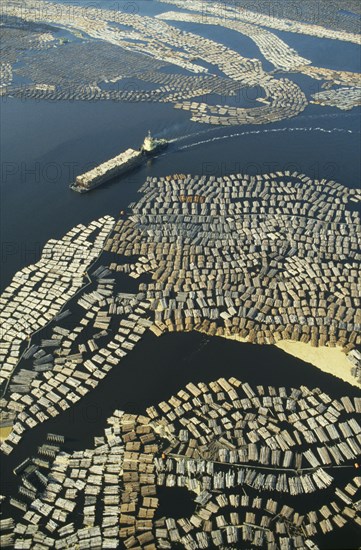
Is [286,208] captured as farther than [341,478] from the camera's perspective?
Yes

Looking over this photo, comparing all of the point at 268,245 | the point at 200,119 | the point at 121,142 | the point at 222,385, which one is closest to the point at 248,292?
the point at 268,245

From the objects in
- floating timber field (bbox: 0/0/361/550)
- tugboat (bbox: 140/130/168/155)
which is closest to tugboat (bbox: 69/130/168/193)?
tugboat (bbox: 140/130/168/155)

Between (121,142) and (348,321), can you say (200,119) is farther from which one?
(348,321)

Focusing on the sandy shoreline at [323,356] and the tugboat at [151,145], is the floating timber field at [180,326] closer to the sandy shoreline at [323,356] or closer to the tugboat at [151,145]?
the sandy shoreline at [323,356]

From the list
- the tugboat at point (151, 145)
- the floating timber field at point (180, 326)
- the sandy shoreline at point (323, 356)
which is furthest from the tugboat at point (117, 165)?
the sandy shoreline at point (323, 356)

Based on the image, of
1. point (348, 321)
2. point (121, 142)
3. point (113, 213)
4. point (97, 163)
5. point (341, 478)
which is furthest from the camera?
point (121, 142)

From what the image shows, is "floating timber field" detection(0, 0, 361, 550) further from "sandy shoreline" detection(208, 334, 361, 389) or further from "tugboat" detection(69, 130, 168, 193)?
"tugboat" detection(69, 130, 168, 193)

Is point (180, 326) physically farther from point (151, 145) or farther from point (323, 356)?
point (151, 145)
